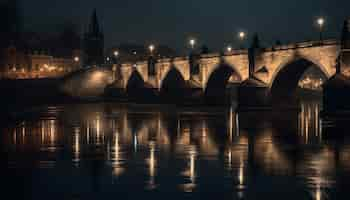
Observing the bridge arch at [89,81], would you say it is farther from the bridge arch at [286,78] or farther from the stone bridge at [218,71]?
the bridge arch at [286,78]

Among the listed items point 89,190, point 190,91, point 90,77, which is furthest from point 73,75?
point 89,190

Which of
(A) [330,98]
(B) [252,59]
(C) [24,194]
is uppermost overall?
(B) [252,59]

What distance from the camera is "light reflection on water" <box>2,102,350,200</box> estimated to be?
1452 centimetres

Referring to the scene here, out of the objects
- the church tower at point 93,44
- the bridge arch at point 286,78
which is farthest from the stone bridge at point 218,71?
the church tower at point 93,44

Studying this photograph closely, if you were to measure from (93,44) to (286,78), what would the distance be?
11015cm

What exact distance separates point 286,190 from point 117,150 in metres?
10.7

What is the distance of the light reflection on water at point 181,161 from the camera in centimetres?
1452

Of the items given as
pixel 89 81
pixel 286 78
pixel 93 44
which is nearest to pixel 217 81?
pixel 286 78

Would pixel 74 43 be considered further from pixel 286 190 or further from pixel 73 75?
pixel 286 190

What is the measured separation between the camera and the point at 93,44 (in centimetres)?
16025

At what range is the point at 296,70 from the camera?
186ft

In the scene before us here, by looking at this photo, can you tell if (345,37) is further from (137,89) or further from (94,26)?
(94,26)

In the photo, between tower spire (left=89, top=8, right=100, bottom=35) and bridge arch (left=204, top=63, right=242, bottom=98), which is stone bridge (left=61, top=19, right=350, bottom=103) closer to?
bridge arch (left=204, top=63, right=242, bottom=98)

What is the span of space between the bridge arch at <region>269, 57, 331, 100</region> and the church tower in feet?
351
